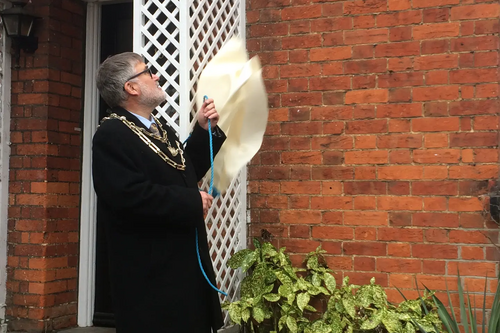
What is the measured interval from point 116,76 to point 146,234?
86 centimetres

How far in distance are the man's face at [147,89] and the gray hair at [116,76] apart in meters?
0.04

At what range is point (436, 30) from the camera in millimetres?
4199

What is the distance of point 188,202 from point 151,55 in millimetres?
1346

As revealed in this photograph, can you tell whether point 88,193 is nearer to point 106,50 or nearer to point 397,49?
point 106,50

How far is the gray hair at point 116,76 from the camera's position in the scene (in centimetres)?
355

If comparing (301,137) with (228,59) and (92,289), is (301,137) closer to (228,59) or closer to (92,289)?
(228,59)

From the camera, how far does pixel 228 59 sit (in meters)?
3.86

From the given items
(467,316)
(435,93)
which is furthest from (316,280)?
(435,93)

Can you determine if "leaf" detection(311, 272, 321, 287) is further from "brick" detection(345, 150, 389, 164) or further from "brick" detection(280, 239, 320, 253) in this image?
"brick" detection(345, 150, 389, 164)

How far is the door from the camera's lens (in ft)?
17.3

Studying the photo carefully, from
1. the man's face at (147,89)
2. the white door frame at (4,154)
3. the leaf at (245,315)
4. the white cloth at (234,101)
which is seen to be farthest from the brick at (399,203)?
the white door frame at (4,154)

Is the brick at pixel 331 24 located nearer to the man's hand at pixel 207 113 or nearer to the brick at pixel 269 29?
the brick at pixel 269 29

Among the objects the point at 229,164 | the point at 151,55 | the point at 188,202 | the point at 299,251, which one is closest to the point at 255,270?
the point at 299,251

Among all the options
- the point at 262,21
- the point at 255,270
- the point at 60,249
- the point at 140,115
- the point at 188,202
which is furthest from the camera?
the point at 60,249
